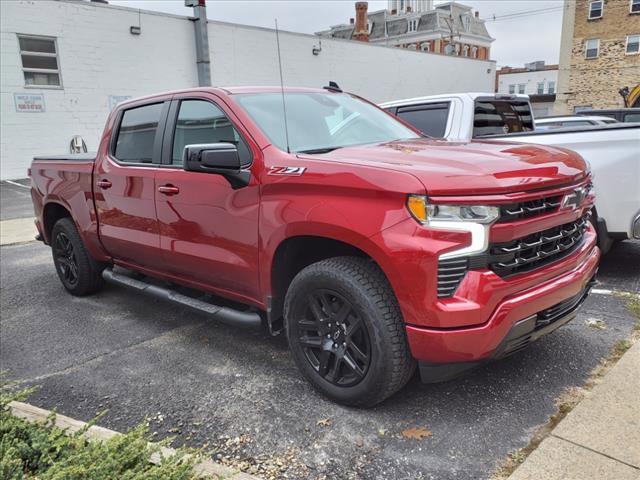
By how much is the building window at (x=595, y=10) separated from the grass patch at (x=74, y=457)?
37.1 m

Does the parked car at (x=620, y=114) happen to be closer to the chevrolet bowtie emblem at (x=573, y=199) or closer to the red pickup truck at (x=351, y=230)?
the red pickup truck at (x=351, y=230)

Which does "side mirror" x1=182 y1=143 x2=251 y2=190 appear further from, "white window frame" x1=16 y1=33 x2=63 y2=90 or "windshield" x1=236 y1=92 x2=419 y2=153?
"white window frame" x1=16 y1=33 x2=63 y2=90

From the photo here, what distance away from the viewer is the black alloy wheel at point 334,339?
2975mm

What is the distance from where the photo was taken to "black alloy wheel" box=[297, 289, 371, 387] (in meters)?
2.97

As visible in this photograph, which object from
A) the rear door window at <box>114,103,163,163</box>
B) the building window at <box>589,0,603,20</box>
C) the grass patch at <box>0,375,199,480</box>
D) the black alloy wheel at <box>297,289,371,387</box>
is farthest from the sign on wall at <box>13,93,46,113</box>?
the building window at <box>589,0,603,20</box>

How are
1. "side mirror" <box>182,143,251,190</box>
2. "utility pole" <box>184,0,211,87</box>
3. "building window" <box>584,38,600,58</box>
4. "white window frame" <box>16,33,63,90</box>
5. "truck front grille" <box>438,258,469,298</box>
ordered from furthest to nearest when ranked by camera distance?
1. "building window" <box>584,38,600,58</box>
2. "utility pole" <box>184,0,211,87</box>
3. "white window frame" <box>16,33,63,90</box>
4. "side mirror" <box>182,143,251,190</box>
5. "truck front grille" <box>438,258,469,298</box>

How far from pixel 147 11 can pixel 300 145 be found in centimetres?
1644

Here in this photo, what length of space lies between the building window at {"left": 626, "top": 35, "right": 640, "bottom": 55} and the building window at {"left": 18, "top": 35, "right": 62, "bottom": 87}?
101 ft

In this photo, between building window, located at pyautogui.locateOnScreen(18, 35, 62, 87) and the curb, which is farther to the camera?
building window, located at pyautogui.locateOnScreen(18, 35, 62, 87)

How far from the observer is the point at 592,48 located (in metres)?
32.4

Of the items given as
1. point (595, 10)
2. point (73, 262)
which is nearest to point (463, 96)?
point (73, 262)

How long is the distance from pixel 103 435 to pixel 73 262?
3111mm

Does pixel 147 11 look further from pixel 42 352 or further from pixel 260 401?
pixel 260 401

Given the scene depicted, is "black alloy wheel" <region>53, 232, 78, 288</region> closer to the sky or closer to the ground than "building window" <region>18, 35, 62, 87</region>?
closer to the ground
